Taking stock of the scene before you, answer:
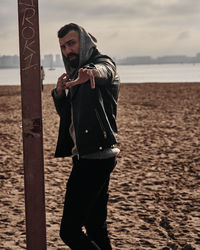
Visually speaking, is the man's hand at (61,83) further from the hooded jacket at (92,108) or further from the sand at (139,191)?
the sand at (139,191)

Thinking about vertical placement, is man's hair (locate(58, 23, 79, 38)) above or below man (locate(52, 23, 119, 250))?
above

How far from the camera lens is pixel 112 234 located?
3.84 metres

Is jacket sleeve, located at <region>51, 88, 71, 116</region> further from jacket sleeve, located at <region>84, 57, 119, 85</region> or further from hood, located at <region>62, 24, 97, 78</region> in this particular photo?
jacket sleeve, located at <region>84, 57, 119, 85</region>

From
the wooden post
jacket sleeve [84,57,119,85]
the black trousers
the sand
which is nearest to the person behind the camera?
the wooden post

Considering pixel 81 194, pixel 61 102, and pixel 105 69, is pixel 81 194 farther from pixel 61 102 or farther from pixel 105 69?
pixel 105 69

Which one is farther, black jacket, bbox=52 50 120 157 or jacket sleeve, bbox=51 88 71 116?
jacket sleeve, bbox=51 88 71 116

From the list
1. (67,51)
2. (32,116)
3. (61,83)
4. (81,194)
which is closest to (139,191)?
(81,194)

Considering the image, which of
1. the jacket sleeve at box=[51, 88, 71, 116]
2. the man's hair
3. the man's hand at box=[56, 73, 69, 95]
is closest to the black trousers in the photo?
the jacket sleeve at box=[51, 88, 71, 116]

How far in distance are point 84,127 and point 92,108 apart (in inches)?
5.3

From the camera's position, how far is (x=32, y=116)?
1.94m

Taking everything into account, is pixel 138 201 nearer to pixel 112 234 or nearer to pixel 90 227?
pixel 112 234

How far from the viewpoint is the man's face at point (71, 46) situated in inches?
94.3

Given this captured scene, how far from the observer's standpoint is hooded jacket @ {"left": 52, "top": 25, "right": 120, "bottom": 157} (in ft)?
7.31

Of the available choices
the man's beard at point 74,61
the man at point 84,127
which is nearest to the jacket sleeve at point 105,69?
the man at point 84,127
